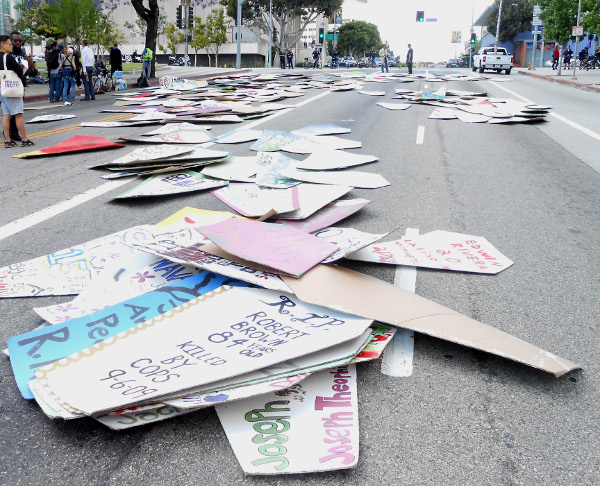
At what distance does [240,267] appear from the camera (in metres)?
3.37

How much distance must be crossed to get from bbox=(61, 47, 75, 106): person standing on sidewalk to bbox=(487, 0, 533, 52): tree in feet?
226

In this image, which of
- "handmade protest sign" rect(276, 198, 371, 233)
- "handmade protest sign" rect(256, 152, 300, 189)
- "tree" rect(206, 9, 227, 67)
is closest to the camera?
"handmade protest sign" rect(276, 198, 371, 233)

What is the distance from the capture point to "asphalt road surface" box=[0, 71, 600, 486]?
216 centimetres

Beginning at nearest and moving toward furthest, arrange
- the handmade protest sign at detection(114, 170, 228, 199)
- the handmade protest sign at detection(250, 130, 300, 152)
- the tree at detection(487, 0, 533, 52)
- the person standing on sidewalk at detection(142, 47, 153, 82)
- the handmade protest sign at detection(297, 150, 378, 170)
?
the handmade protest sign at detection(114, 170, 228, 199) < the handmade protest sign at detection(297, 150, 378, 170) < the handmade protest sign at detection(250, 130, 300, 152) < the person standing on sidewalk at detection(142, 47, 153, 82) < the tree at detection(487, 0, 533, 52)

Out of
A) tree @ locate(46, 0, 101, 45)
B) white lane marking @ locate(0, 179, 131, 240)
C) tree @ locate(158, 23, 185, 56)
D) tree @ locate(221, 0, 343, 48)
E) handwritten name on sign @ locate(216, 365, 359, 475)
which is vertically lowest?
handwritten name on sign @ locate(216, 365, 359, 475)

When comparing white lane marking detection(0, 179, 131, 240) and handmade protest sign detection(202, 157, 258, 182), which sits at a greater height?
handmade protest sign detection(202, 157, 258, 182)

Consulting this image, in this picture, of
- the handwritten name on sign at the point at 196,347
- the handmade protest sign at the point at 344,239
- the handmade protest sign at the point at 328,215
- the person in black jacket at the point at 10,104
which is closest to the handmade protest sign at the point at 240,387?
the handwritten name on sign at the point at 196,347

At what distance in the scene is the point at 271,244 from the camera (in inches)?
144

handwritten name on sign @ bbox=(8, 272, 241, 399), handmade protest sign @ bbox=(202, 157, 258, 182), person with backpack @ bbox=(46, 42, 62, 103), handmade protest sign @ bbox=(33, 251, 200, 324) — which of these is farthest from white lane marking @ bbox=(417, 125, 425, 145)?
person with backpack @ bbox=(46, 42, 62, 103)

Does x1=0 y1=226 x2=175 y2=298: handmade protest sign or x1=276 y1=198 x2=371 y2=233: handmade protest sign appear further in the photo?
x1=276 y1=198 x2=371 y2=233: handmade protest sign

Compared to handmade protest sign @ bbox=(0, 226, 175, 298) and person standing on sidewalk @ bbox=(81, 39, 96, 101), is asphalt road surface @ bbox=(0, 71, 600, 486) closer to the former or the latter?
handmade protest sign @ bbox=(0, 226, 175, 298)

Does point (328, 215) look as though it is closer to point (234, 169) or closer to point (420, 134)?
point (234, 169)

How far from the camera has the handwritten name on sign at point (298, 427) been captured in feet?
7.03

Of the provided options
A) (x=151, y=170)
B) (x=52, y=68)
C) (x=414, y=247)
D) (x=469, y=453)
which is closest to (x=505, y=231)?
(x=414, y=247)
